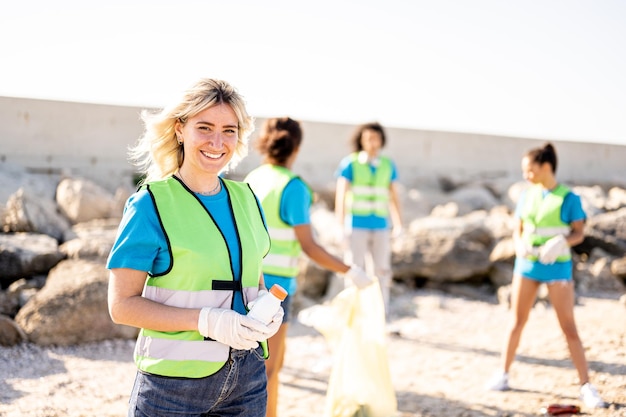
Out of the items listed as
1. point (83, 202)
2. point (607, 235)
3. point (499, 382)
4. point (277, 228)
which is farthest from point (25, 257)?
point (607, 235)

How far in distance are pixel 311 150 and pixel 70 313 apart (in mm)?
8536

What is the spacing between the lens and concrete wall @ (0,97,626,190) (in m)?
10.5

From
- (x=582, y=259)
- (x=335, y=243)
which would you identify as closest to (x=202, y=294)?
(x=335, y=243)

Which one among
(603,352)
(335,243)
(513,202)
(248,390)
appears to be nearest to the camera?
(248,390)

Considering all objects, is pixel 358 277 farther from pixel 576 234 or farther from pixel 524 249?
pixel 576 234

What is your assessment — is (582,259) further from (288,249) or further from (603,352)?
(288,249)

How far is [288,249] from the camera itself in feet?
10.7

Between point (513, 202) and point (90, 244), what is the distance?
914cm

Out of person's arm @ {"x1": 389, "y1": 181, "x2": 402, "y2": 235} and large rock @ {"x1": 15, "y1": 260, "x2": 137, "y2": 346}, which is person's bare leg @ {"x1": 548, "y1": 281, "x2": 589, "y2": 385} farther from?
large rock @ {"x1": 15, "y1": 260, "x2": 137, "y2": 346}

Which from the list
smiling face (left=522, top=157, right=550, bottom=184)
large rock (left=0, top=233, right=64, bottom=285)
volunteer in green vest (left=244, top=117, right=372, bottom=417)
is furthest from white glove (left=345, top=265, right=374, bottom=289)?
large rock (left=0, top=233, right=64, bottom=285)

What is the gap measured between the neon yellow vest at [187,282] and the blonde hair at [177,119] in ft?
0.66

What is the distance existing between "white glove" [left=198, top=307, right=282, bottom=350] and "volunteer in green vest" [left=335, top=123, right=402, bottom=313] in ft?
14.6

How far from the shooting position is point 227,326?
1810 millimetres

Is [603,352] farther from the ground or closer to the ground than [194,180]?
closer to the ground
